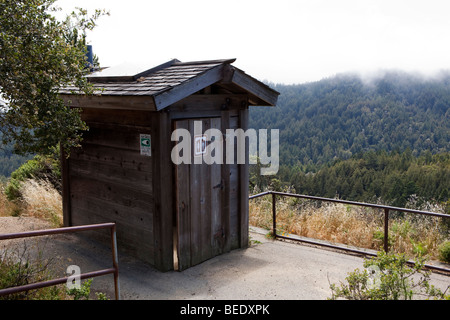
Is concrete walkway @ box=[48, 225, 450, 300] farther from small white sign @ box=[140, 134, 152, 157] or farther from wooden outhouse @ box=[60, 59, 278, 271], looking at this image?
small white sign @ box=[140, 134, 152, 157]

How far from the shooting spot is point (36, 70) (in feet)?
15.5

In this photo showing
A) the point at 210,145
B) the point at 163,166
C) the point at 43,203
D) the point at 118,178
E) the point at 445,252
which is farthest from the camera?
the point at 43,203

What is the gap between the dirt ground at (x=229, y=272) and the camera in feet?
16.9

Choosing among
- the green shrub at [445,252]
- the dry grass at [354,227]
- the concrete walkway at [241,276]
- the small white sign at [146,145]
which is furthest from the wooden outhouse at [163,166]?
the green shrub at [445,252]

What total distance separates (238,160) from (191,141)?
3.94 feet

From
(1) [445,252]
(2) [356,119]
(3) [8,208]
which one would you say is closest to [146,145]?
(1) [445,252]

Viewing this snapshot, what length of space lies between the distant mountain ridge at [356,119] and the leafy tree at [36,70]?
55541mm

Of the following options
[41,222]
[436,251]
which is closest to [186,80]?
[41,222]

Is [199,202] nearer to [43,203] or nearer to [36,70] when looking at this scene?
[36,70]

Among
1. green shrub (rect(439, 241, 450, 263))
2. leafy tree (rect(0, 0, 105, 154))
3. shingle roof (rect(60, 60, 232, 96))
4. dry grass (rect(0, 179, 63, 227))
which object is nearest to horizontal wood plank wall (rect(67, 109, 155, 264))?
shingle roof (rect(60, 60, 232, 96))

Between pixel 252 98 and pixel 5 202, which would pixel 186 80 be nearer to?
pixel 252 98

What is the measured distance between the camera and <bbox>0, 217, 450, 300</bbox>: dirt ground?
203 inches

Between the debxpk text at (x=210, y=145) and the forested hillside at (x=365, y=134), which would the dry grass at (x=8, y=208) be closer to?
the debxpk text at (x=210, y=145)

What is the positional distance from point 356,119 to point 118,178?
78.2 m
